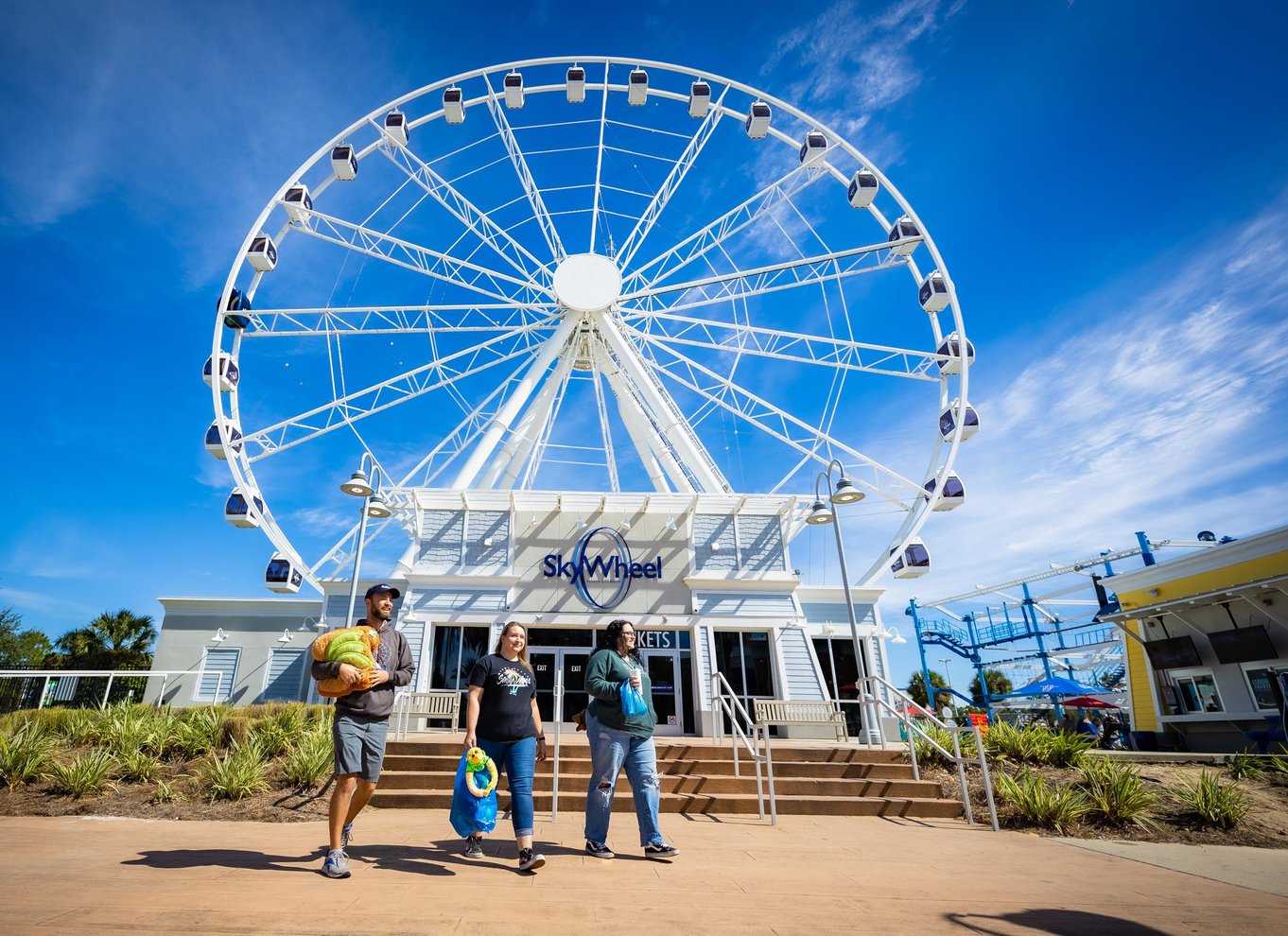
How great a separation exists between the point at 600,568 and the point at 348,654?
42.3 feet

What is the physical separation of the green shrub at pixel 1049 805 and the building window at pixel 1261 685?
1211 cm

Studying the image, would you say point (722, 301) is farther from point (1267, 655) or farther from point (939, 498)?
point (1267, 655)

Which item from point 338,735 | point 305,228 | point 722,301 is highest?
point 305,228

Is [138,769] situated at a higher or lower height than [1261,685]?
lower

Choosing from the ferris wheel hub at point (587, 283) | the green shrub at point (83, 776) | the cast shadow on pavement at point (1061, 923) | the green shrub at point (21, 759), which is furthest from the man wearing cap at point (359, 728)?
the ferris wheel hub at point (587, 283)

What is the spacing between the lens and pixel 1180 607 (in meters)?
17.6

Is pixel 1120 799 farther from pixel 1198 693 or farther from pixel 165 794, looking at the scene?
pixel 1198 693

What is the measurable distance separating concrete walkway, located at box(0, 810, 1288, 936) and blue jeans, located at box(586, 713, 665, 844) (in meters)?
0.22

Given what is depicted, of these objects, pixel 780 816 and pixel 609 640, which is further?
pixel 780 816

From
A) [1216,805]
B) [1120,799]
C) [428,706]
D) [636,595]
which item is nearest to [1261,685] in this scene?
[1216,805]

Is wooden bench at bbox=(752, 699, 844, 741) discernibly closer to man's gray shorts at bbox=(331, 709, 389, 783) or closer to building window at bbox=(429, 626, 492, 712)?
building window at bbox=(429, 626, 492, 712)

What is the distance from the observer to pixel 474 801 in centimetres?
458

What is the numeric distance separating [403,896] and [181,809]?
4756mm

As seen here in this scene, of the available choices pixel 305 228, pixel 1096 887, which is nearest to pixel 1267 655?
pixel 1096 887
